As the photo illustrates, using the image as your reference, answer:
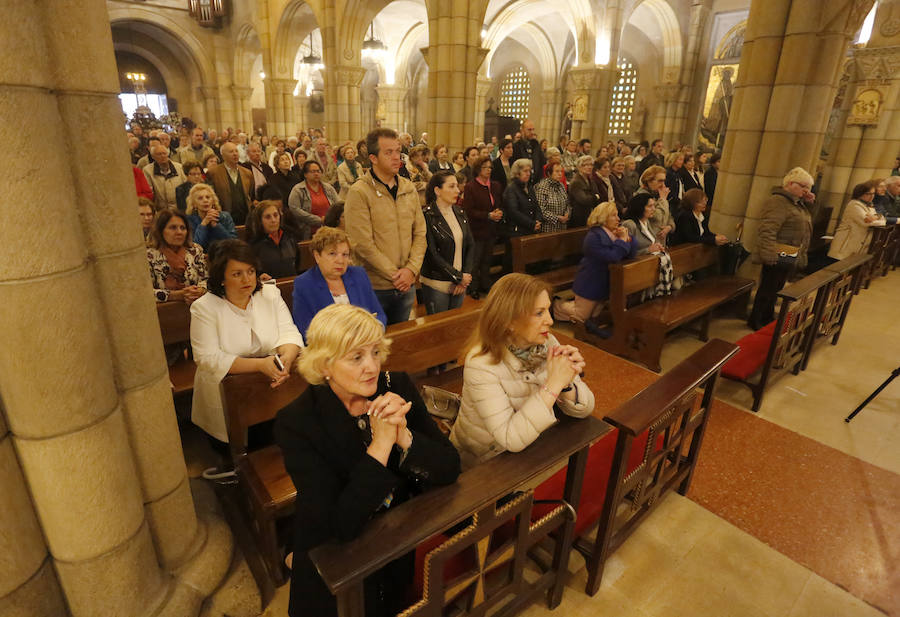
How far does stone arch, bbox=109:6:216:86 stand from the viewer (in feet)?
55.8

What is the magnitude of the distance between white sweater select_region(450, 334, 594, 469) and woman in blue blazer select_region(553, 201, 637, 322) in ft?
8.48

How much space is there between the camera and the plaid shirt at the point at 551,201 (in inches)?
235

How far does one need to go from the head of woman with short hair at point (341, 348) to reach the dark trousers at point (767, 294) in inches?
198

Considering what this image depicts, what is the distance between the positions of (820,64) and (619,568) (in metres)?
5.39

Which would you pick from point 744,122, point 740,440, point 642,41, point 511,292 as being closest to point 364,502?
point 511,292

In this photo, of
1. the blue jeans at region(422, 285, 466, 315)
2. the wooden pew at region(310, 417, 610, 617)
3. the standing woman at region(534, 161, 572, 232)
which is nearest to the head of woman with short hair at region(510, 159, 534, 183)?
the standing woman at region(534, 161, 572, 232)

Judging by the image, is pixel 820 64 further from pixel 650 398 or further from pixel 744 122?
pixel 650 398

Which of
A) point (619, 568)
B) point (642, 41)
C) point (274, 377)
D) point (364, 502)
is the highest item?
point (642, 41)

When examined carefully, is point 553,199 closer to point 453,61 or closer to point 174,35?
point 453,61

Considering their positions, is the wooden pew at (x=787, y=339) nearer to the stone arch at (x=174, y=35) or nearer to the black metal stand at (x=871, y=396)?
the black metal stand at (x=871, y=396)

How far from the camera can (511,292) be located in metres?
2.04

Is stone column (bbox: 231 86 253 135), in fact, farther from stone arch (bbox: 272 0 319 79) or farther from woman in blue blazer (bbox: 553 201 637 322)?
woman in blue blazer (bbox: 553 201 637 322)

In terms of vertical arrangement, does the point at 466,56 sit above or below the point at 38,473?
above

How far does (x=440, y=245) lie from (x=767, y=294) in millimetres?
3735
